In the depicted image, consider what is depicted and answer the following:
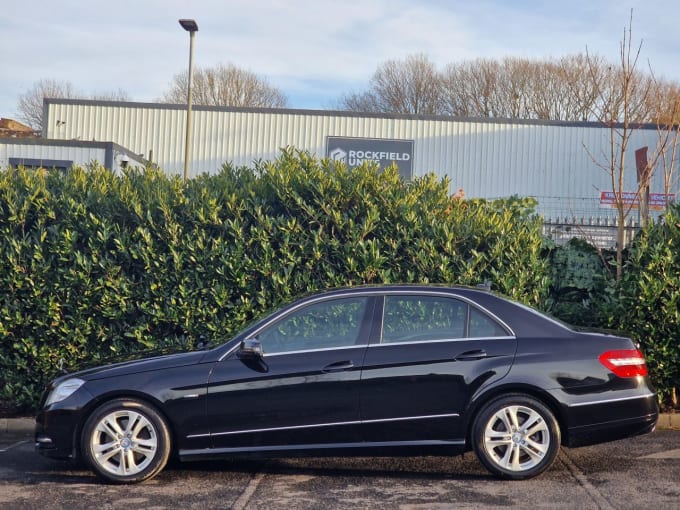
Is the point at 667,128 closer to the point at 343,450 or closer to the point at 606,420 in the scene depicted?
the point at 606,420

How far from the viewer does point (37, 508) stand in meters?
5.73

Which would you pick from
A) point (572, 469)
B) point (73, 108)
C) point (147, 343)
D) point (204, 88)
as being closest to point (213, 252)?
point (147, 343)

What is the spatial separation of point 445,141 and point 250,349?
2562 cm

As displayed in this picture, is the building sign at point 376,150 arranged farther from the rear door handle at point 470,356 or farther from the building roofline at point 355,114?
the rear door handle at point 470,356

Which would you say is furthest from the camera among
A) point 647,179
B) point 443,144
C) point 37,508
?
point 443,144

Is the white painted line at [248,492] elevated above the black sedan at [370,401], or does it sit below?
below

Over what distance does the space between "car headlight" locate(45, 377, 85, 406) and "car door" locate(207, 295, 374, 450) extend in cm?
106

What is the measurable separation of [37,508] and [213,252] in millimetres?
3763

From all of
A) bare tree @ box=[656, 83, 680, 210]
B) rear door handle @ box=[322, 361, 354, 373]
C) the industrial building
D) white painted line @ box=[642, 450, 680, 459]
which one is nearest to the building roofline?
the industrial building

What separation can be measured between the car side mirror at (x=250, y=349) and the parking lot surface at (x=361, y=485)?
3.12 ft

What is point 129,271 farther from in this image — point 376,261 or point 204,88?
point 204,88

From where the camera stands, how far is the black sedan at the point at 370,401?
6.30 meters

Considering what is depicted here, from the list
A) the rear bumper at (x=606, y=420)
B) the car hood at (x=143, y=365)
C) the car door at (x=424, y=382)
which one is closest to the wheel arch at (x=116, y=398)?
the car hood at (x=143, y=365)

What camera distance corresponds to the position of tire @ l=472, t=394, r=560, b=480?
627cm
